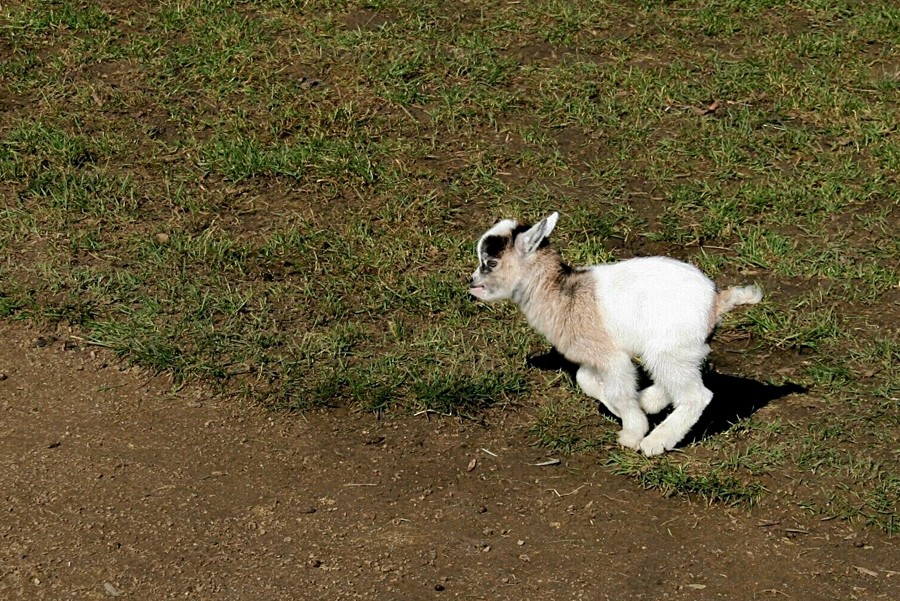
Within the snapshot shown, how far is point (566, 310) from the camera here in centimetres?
657

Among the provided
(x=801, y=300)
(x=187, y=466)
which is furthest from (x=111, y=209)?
(x=801, y=300)

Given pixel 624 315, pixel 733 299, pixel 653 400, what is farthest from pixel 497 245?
pixel 733 299

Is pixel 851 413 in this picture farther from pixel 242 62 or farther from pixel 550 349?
pixel 242 62

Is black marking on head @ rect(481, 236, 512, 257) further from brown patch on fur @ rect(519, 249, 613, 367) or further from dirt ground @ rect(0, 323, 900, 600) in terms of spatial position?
dirt ground @ rect(0, 323, 900, 600)

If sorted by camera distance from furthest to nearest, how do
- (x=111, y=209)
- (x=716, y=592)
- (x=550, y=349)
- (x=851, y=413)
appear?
(x=111, y=209)
(x=550, y=349)
(x=851, y=413)
(x=716, y=592)

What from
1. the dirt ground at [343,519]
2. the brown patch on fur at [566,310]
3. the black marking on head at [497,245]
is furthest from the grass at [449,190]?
the black marking on head at [497,245]

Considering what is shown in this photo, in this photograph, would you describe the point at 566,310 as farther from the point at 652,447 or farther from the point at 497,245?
the point at 652,447

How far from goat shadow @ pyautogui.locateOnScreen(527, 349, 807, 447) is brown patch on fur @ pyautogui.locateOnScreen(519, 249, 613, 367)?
2.06 feet

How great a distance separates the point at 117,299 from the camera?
7.69 metres

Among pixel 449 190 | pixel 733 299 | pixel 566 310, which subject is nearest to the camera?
pixel 733 299

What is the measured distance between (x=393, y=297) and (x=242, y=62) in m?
3.08

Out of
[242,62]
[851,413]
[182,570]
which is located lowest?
[182,570]

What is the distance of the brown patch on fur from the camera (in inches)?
255

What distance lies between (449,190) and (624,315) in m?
2.79
